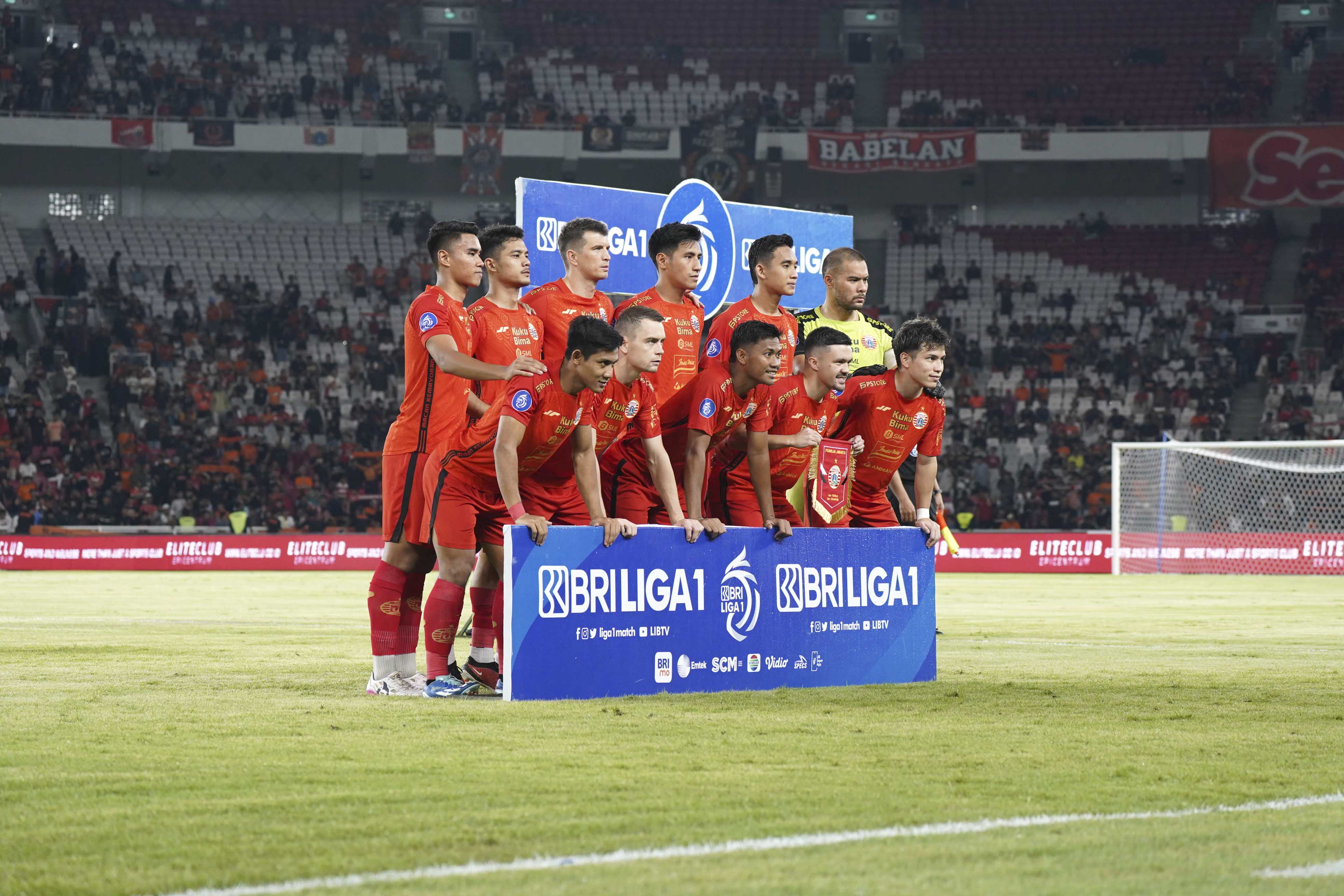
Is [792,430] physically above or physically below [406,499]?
above

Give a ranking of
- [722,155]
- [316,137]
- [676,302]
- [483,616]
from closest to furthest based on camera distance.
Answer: [483,616]
[676,302]
[722,155]
[316,137]

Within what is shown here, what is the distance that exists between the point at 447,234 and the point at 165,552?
21.1 meters

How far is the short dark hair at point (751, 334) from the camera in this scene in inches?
322

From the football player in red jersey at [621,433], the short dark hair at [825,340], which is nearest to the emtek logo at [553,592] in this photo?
the football player in red jersey at [621,433]

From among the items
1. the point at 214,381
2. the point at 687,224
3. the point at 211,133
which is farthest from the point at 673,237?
the point at 211,133

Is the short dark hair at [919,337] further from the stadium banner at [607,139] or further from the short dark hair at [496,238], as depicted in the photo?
the stadium banner at [607,139]

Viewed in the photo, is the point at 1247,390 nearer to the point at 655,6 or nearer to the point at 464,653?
the point at 655,6

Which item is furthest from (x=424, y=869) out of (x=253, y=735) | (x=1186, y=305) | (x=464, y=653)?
(x=1186, y=305)

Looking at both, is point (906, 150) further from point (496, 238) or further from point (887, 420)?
point (496, 238)

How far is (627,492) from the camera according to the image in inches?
336

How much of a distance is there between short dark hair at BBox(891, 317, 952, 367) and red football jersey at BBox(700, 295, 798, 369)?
633mm

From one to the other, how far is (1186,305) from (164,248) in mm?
25739

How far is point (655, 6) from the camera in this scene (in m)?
46.4

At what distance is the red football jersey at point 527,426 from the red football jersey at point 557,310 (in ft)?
2.50
